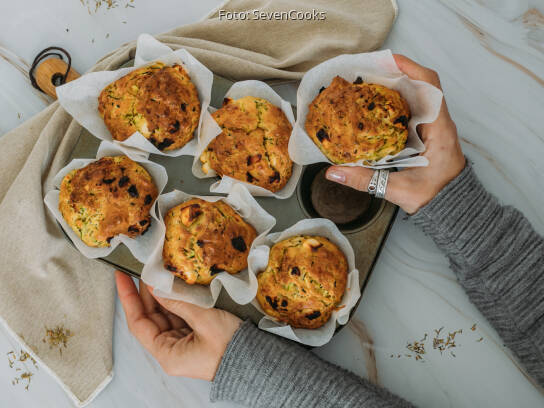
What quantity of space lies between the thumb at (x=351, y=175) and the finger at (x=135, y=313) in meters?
0.73

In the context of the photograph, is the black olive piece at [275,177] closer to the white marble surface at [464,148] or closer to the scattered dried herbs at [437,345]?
the white marble surface at [464,148]

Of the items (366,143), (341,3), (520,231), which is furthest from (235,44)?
(520,231)

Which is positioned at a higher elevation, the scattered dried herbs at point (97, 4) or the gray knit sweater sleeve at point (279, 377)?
the scattered dried herbs at point (97, 4)

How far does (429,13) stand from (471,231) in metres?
0.85

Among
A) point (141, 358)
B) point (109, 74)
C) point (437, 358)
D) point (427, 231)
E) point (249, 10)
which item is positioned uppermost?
point (249, 10)

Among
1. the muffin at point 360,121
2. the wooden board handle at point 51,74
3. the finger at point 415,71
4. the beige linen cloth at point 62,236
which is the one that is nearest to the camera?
the muffin at point 360,121

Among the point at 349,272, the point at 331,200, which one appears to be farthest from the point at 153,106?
the point at 349,272

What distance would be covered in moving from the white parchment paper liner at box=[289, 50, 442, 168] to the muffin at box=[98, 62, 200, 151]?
1.13 feet

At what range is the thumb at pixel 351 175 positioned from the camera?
1.26 metres

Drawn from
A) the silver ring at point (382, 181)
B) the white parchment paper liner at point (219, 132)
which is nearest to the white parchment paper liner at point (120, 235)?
the white parchment paper liner at point (219, 132)

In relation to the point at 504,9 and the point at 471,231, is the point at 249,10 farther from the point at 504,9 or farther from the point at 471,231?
the point at 471,231

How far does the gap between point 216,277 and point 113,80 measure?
710 mm

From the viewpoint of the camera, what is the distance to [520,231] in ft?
4.46

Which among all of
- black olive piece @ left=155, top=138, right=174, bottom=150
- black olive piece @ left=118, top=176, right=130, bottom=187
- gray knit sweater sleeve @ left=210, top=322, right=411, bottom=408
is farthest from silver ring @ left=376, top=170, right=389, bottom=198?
black olive piece @ left=118, top=176, right=130, bottom=187
